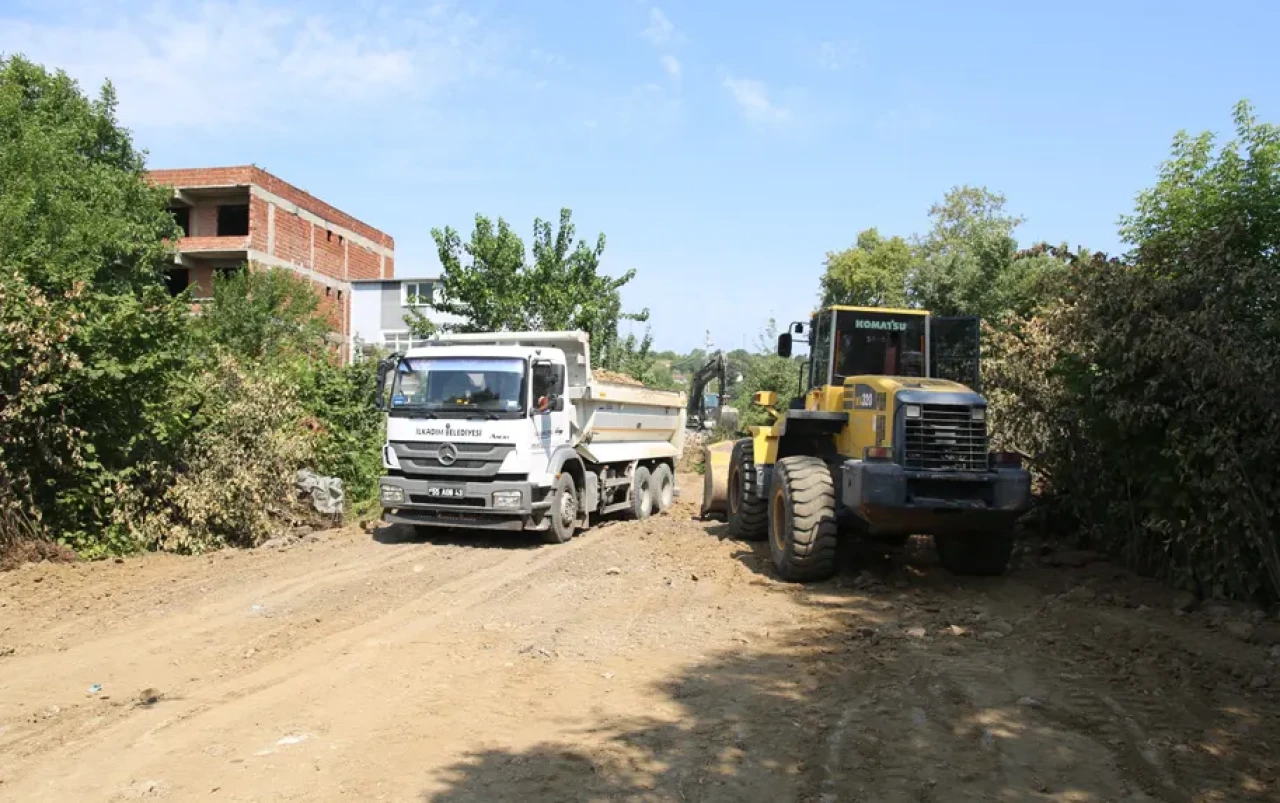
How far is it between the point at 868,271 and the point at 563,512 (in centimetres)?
3253

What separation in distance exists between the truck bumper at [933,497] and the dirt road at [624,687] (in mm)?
731

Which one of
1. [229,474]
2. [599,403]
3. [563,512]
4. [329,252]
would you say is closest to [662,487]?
[599,403]

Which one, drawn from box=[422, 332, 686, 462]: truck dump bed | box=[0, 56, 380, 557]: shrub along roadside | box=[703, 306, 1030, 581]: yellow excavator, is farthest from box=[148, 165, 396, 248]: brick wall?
box=[703, 306, 1030, 581]: yellow excavator

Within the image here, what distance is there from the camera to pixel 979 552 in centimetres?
955

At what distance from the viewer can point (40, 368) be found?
10047 millimetres

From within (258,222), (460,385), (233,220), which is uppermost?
(233,220)

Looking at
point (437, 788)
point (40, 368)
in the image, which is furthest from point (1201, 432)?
point (40, 368)

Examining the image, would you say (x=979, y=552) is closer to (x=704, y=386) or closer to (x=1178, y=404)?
(x=1178, y=404)

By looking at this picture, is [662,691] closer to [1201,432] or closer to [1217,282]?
[1201,432]

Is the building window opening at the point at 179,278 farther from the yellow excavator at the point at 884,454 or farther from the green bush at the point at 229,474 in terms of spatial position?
the yellow excavator at the point at 884,454

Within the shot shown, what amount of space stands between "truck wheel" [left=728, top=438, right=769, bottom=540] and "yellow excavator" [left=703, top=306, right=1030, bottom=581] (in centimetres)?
2

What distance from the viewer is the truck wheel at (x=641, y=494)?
15.1 meters

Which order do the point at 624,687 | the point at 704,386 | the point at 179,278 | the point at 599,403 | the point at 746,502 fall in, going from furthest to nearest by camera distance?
the point at 179,278, the point at 704,386, the point at 599,403, the point at 746,502, the point at 624,687

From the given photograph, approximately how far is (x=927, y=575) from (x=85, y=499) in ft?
31.0
